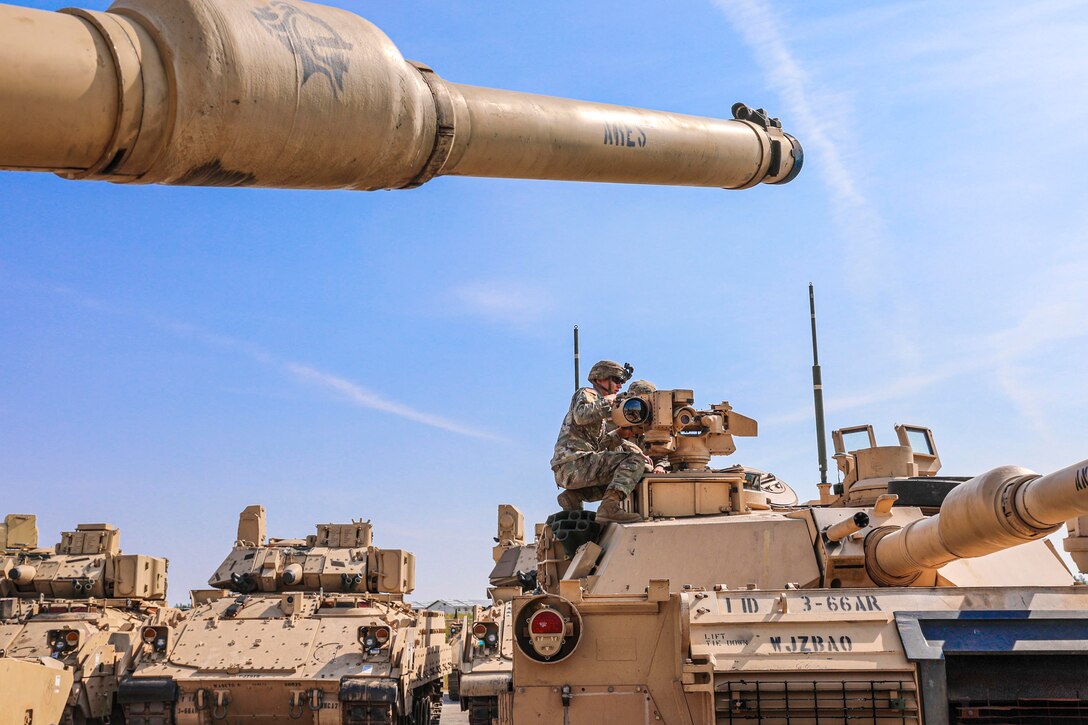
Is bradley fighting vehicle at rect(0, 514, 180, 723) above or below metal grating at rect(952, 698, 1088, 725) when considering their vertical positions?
above

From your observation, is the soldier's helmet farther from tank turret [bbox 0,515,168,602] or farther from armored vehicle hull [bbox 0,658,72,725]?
tank turret [bbox 0,515,168,602]

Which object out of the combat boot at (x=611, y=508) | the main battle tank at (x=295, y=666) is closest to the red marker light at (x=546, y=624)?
the combat boot at (x=611, y=508)

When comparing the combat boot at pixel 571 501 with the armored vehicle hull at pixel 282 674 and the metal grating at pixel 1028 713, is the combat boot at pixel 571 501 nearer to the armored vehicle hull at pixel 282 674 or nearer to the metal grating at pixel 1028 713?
the metal grating at pixel 1028 713

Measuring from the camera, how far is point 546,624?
703 cm

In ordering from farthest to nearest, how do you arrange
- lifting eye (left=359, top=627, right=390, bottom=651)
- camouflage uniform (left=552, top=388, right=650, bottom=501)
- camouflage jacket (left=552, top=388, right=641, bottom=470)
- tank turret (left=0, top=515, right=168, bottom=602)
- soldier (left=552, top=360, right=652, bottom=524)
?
tank turret (left=0, top=515, right=168, bottom=602)
lifting eye (left=359, top=627, right=390, bottom=651)
camouflage jacket (left=552, top=388, right=641, bottom=470)
camouflage uniform (left=552, top=388, right=650, bottom=501)
soldier (left=552, top=360, right=652, bottom=524)

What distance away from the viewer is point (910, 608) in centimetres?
725

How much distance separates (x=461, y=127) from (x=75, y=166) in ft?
3.18

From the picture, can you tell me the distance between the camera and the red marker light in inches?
277

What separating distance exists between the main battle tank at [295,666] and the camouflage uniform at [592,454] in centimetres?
699

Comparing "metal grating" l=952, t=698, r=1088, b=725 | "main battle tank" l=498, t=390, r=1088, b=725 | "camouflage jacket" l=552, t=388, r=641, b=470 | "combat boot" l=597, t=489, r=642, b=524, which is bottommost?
"metal grating" l=952, t=698, r=1088, b=725

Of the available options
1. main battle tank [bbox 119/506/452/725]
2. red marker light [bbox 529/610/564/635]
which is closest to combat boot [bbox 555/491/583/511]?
red marker light [bbox 529/610/564/635]

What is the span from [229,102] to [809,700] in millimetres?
5347

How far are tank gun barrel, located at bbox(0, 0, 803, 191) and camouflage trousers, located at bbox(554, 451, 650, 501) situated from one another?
6876mm

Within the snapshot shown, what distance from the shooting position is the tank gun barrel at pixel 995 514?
5598mm
